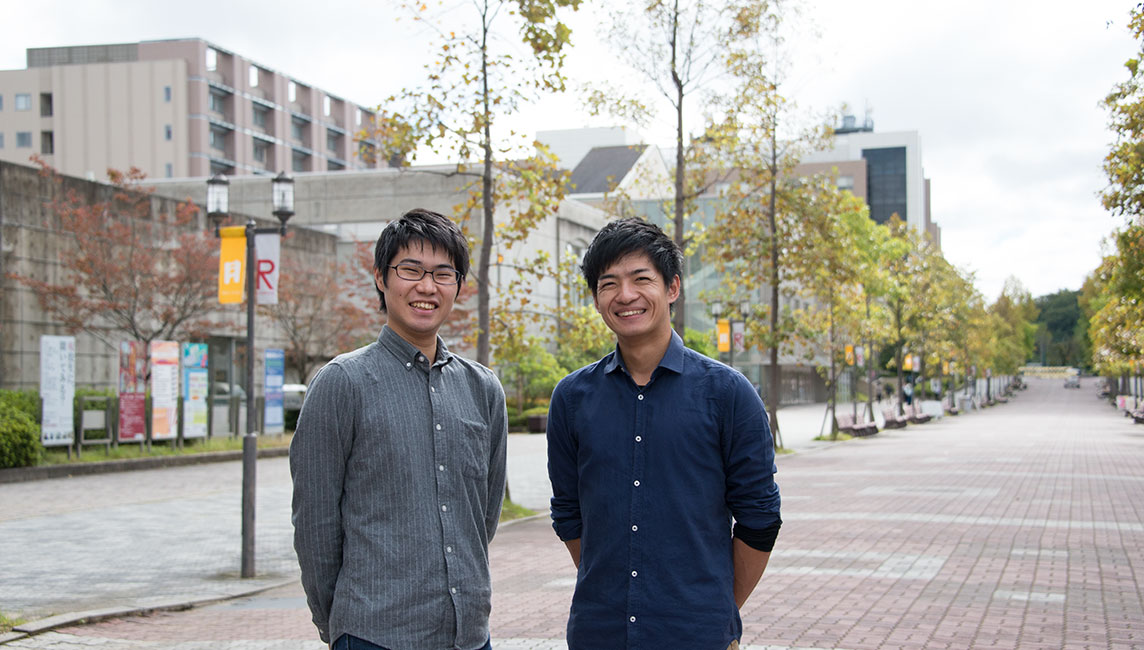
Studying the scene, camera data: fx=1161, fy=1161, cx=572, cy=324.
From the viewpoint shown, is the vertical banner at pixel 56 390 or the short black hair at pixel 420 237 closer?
the short black hair at pixel 420 237

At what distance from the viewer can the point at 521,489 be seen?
1761 cm

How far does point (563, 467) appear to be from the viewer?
125 inches

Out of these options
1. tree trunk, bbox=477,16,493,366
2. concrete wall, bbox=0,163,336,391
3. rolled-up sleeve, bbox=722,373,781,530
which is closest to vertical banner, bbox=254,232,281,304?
tree trunk, bbox=477,16,493,366

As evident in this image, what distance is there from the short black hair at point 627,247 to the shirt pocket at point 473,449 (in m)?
0.49

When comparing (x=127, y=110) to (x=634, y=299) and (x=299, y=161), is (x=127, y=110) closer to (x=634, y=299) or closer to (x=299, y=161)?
(x=299, y=161)

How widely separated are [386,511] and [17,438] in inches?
706

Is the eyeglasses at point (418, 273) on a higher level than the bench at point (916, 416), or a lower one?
higher

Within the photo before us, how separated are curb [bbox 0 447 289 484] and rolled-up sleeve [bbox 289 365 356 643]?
17.5 meters

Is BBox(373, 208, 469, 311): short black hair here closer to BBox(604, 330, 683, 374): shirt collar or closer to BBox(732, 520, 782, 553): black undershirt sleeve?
BBox(604, 330, 683, 374): shirt collar

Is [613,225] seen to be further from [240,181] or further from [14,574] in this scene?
[240,181]

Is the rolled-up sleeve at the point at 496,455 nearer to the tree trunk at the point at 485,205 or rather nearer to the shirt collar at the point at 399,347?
the shirt collar at the point at 399,347

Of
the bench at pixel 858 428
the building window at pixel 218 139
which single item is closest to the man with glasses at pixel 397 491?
the bench at pixel 858 428

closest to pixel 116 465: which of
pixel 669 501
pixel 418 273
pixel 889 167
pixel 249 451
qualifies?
pixel 249 451

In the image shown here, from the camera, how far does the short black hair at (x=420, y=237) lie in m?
3.15
